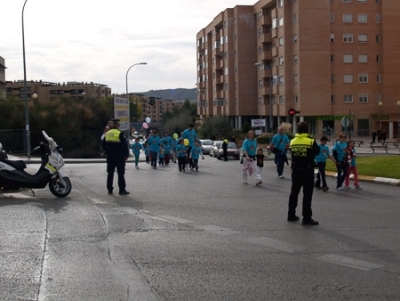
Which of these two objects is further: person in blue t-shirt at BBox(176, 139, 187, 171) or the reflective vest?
person in blue t-shirt at BBox(176, 139, 187, 171)

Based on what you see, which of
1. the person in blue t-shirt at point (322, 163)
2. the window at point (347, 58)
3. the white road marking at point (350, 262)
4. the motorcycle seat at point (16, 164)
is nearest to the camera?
the white road marking at point (350, 262)

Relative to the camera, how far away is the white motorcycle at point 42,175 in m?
12.9

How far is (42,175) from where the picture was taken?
1305cm

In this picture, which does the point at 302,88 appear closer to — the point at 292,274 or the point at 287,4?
the point at 287,4

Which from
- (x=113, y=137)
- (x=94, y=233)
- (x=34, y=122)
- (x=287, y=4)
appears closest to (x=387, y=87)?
(x=287, y=4)

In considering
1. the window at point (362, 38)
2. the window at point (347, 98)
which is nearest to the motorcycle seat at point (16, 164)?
the window at point (347, 98)

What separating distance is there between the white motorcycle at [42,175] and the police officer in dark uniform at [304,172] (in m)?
5.28

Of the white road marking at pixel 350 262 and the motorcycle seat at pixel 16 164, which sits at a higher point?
the motorcycle seat at pixel 16 164

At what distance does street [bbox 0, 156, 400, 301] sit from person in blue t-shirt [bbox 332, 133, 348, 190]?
2511mm

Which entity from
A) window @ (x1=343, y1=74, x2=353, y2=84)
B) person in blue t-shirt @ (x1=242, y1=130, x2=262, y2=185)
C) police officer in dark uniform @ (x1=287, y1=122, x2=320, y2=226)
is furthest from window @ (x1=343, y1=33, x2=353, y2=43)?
police officer in dark uniform @ (x1=287, y1=122, x2=320, y2=226)

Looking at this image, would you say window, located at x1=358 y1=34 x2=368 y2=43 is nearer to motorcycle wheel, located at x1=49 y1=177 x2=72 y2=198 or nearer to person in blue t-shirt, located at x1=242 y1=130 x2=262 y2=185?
person in blue t-shirt, located at x1=242 y1=130 x2=262 y2=185

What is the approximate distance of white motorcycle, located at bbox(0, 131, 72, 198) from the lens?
42.4 feet

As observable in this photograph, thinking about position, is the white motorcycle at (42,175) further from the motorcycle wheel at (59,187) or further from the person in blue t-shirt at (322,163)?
the person in blue t-shirt at (322,163)

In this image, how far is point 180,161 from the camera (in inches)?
914
